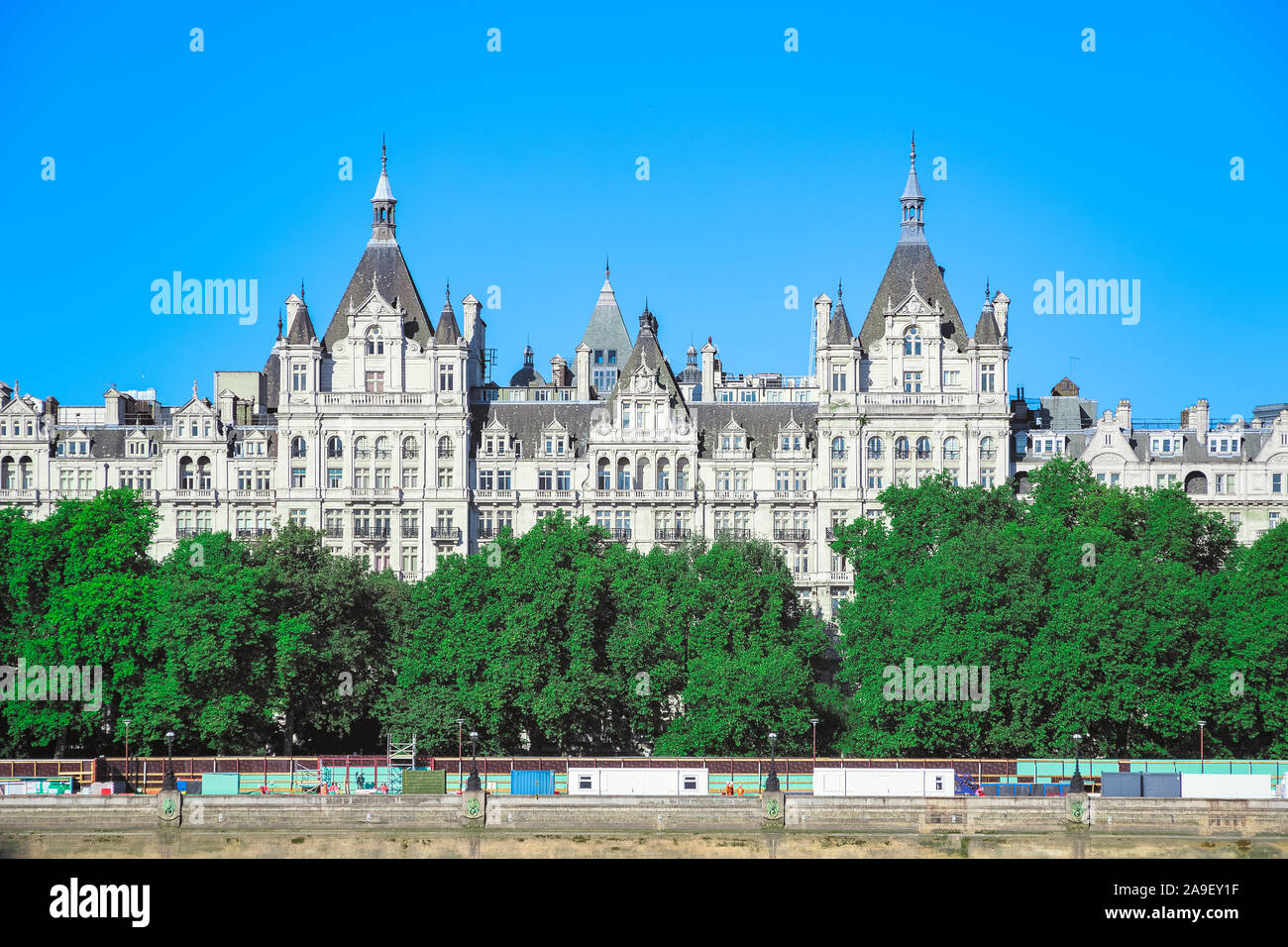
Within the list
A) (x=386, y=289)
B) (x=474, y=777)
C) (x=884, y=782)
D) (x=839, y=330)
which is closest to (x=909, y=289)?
(x=839, y=330)

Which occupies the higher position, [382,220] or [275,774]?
[382,220]

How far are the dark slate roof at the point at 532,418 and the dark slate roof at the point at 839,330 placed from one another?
13161mm

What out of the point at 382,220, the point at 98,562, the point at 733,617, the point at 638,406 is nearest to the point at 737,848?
the point at 733,617

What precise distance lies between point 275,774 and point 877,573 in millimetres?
30675

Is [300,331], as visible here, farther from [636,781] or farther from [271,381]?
[636,781]

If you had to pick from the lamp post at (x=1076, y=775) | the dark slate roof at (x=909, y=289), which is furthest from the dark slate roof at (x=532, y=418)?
the lamp post at (x=1076, y=775)

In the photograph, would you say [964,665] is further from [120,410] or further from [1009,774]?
[120,410]

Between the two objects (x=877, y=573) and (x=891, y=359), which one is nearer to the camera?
(x=877, y=573)

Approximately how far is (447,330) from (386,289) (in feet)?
13.8

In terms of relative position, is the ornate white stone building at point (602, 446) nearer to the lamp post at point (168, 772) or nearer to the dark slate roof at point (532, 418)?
the dark slate roof at point (532, 418)

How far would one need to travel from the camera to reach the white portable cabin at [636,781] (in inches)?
3720

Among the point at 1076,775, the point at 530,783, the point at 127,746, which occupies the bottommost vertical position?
the point at 530,783

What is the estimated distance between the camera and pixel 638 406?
129m

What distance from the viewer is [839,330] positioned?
127812mm
